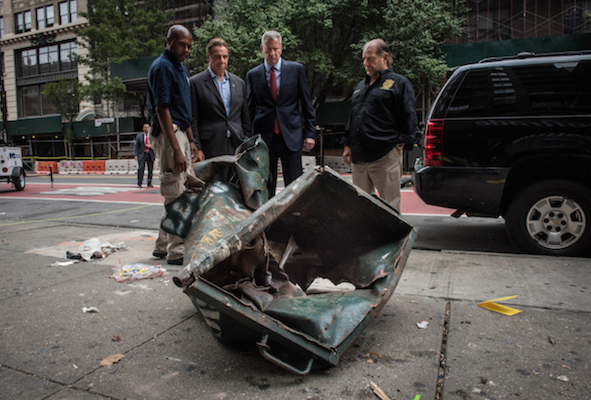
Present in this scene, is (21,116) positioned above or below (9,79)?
below

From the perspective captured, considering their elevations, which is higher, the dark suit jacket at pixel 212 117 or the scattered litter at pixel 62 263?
the dark suit jacket at pixel 212 117

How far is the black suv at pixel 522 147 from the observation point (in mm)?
3955

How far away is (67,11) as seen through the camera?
37.0m

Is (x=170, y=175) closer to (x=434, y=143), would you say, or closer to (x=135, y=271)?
(x=135, y=271)

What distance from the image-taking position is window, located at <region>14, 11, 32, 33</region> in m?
39.7

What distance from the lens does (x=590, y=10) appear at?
2112 cm

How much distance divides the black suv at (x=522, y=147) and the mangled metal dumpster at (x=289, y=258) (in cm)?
188

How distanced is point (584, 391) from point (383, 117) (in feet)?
9.51

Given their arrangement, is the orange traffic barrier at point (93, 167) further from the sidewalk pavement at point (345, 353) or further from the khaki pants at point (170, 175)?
the sidewalk pavement at point (345, 353)

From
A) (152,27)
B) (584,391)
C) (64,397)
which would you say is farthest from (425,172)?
(152,27)

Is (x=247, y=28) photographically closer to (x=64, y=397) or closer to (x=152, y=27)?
(x=152, y=27)

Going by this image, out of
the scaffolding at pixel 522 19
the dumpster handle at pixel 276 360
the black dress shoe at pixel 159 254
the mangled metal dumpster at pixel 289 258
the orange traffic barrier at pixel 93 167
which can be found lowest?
the orange traffic barrier at pixel 93 167

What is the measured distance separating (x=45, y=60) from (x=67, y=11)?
4.82 m

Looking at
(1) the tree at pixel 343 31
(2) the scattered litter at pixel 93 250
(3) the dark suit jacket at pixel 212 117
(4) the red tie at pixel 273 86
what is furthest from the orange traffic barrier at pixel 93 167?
(4) the red tie at pixel 273 86
